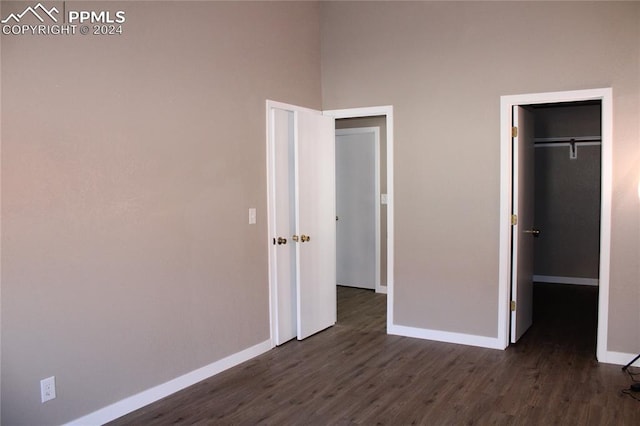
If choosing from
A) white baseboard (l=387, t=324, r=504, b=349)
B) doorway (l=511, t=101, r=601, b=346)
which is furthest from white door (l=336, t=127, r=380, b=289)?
doorway (l=511, t=101, r=601, b=346)

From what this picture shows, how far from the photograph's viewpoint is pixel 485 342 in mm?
4340

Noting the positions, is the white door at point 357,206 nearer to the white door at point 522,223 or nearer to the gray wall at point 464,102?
the gray wall at point 464,102

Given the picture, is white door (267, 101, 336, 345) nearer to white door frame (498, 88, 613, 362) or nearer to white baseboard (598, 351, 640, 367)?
white door frame (498, 88, 613, 362)

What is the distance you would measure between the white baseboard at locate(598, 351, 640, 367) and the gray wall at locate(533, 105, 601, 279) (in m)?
3.28

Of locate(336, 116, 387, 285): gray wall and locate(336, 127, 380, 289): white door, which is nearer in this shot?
locate(336, 116, 387, 285): gray wall

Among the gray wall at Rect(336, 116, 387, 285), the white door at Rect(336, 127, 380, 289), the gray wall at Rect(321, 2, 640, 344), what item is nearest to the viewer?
the gray wall at Rect(321, 2, 640, 344)

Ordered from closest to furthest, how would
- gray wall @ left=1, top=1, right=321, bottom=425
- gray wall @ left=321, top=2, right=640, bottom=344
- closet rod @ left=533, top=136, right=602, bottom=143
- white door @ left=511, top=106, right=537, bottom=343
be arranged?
gray wall @ left=1, top=1, right=321, bottom=425 → gray wall @ left=321, top=2, right=640, bottom=344 → white door @ left=511, top=106, right=537, bottom=343 → closet rod @ left=533, top=136, right=602, bottom=143

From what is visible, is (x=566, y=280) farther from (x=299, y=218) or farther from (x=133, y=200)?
(x=133, y=200)

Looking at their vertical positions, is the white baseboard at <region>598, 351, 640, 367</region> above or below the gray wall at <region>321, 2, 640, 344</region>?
below

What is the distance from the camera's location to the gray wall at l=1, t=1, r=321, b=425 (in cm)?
260

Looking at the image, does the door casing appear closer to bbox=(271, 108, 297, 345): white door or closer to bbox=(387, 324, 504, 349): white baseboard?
bbox=(387, 324, 504, 349): white baseboard

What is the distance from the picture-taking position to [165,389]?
337 centimetres

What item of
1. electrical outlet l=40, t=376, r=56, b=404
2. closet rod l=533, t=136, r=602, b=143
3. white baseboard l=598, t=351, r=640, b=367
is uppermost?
closet rod l=533, t=136, r=602, b=143

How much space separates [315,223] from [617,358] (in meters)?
2.67
